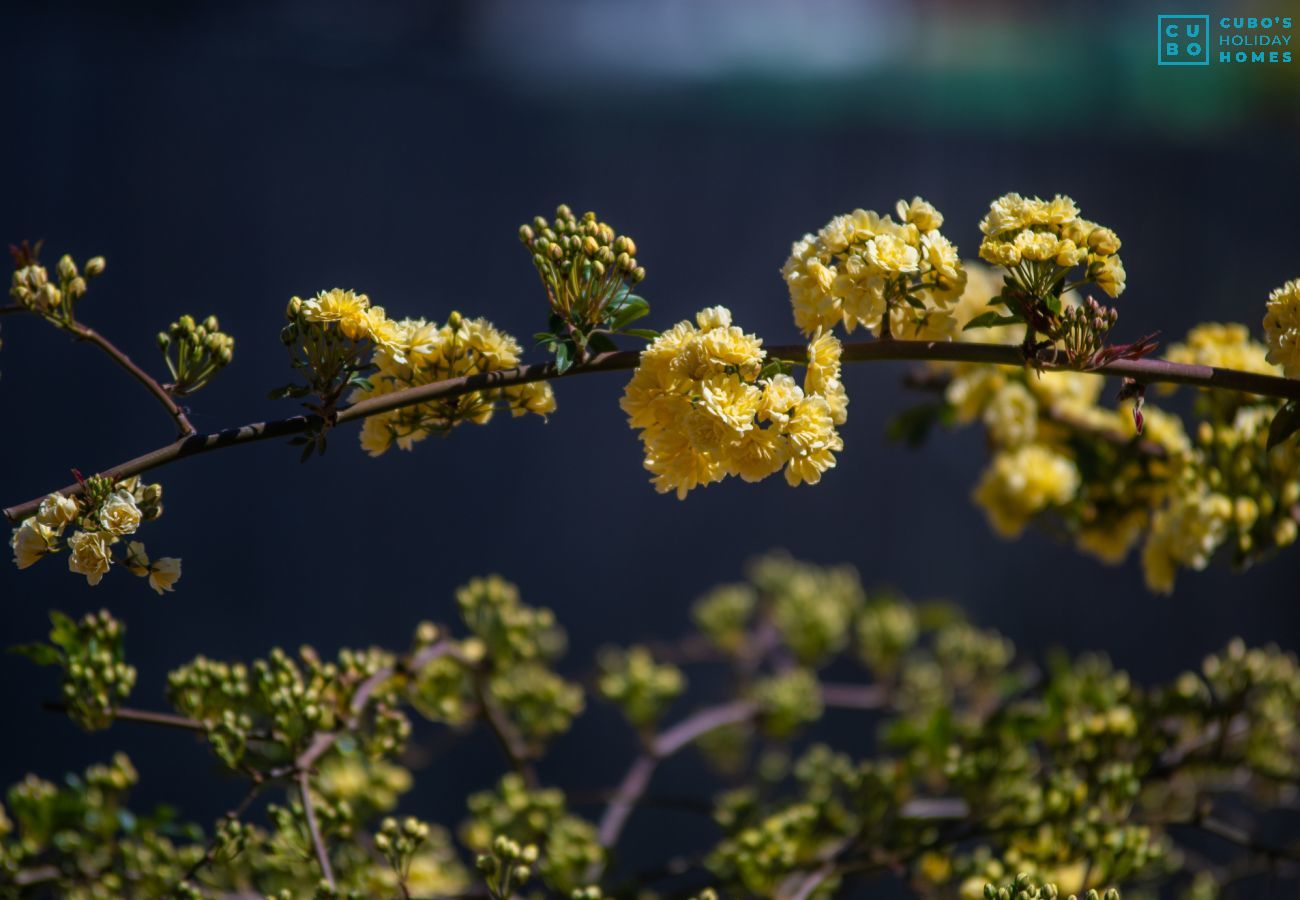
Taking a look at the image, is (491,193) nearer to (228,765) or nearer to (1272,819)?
(228,765)

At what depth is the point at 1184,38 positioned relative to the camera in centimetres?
143

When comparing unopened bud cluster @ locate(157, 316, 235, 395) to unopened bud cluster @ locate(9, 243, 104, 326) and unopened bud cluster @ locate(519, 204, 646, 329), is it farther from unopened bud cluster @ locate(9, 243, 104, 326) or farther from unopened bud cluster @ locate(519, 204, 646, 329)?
unopened bud cluster @ locate(519, 204, 646, 329)

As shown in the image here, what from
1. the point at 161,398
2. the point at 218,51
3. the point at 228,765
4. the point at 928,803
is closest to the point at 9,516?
the point at 161,398

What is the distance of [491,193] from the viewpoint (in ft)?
7.63

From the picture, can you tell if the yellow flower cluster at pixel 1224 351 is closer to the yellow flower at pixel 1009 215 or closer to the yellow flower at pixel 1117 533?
the yellow flower at pixel 1117 533

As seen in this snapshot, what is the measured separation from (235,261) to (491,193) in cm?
55

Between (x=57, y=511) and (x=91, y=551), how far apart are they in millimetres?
29

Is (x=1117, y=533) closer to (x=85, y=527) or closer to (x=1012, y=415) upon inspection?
(x=1012, y=415)

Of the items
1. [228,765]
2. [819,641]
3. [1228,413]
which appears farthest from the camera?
[819,641]

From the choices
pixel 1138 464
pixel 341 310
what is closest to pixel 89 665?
pixel 341 310

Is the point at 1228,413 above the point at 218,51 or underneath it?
underneath

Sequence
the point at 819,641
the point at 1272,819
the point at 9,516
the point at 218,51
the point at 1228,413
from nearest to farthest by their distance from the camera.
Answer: the point at 9,516
the point at 1228,413
the point at 819,641
the point at 218,51
the point at 1272,819

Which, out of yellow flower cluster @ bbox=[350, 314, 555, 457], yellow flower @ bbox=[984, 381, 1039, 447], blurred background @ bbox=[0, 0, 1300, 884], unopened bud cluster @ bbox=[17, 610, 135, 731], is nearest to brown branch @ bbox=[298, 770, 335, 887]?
unopened bud cluster @ bbox=[17, 610, 135, 731]

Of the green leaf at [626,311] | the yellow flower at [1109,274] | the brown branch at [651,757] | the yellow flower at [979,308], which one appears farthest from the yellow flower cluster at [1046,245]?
the brown branch at [651,757]
